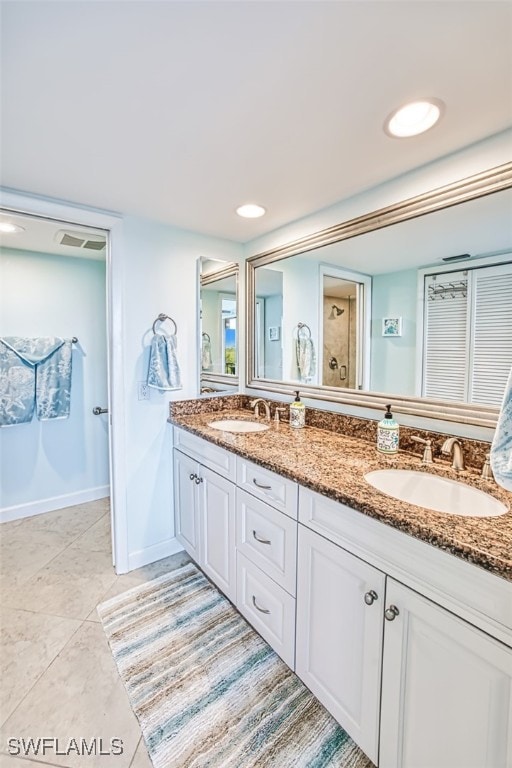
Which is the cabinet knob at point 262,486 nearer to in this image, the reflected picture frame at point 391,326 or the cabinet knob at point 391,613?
the cabinet knob at point 391,613

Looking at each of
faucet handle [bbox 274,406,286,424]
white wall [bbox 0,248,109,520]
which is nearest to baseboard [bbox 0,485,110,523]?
white wall [bbox 0,248,109,520]

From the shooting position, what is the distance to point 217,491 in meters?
1.76

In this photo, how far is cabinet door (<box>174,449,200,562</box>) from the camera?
2.00m

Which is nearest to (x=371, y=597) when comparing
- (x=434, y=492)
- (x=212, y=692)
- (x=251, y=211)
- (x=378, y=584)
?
(x=378, y=584)

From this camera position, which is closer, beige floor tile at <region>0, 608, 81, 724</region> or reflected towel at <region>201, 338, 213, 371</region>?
beige floor tile at <region>0, 608, 81, 724</region>

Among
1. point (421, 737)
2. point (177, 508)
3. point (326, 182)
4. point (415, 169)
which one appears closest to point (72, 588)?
point (177, 508)

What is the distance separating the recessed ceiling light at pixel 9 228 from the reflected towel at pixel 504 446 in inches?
103

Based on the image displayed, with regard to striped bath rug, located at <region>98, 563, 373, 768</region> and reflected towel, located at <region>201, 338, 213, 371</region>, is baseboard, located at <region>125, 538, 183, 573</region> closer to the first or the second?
striped bath rug, located at <region>98, 563, 373, 768</region>

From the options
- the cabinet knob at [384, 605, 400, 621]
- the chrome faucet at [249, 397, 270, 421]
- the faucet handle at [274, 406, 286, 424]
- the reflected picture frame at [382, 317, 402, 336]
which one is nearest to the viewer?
the cabinet knob at [384, 605, 400, 621]

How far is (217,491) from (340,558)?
812mm

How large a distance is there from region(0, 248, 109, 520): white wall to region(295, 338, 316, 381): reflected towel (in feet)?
6.28

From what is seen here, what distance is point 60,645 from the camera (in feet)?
5.15

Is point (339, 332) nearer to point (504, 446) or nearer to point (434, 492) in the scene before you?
point (434, 492)

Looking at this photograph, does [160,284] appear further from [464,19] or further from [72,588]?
[72,588]
